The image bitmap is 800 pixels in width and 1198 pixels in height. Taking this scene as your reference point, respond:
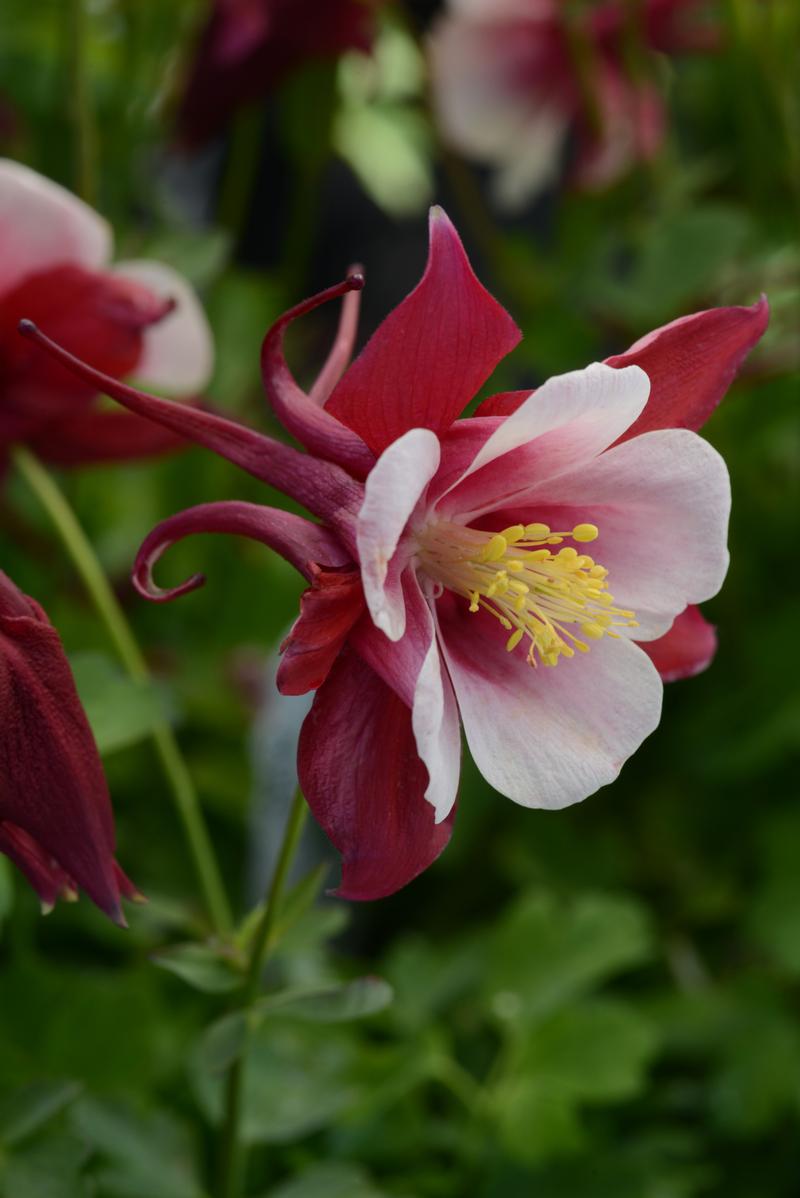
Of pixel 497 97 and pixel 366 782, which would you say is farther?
pixel 497 97

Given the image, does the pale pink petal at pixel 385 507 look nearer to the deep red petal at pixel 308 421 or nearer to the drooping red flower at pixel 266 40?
the deep red petal at pixel 308 421

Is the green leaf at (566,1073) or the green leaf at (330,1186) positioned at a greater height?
the green leaf at (330,1186)

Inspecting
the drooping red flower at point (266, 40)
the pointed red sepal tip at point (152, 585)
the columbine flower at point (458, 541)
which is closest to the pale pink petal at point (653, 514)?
the columbine flower at point (458, 541)

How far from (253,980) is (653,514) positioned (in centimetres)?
21

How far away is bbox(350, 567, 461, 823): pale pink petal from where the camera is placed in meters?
0.38

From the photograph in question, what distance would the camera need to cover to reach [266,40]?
3.08 feet

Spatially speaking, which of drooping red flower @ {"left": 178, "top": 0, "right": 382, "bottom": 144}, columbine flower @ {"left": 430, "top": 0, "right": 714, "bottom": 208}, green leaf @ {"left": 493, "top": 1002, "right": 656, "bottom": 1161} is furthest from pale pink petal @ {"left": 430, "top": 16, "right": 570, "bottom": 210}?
green leaf @ {"left": 493, "top": 1002, "right": 656, "bottom": 1161}

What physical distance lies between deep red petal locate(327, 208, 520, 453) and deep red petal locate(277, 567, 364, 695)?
0.05 meters

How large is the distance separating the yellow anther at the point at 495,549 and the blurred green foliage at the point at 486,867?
163 millimetres

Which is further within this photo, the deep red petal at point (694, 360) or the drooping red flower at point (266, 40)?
the drooping red flower at point (266, 40)

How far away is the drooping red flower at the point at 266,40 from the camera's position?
3.07 ft

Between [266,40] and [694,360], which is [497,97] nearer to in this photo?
[266,40]

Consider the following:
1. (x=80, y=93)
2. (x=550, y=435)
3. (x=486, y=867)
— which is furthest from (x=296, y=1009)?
(x=486, y=867)

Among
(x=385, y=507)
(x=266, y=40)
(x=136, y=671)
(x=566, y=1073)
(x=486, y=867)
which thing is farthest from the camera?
(x=486, y=867)
